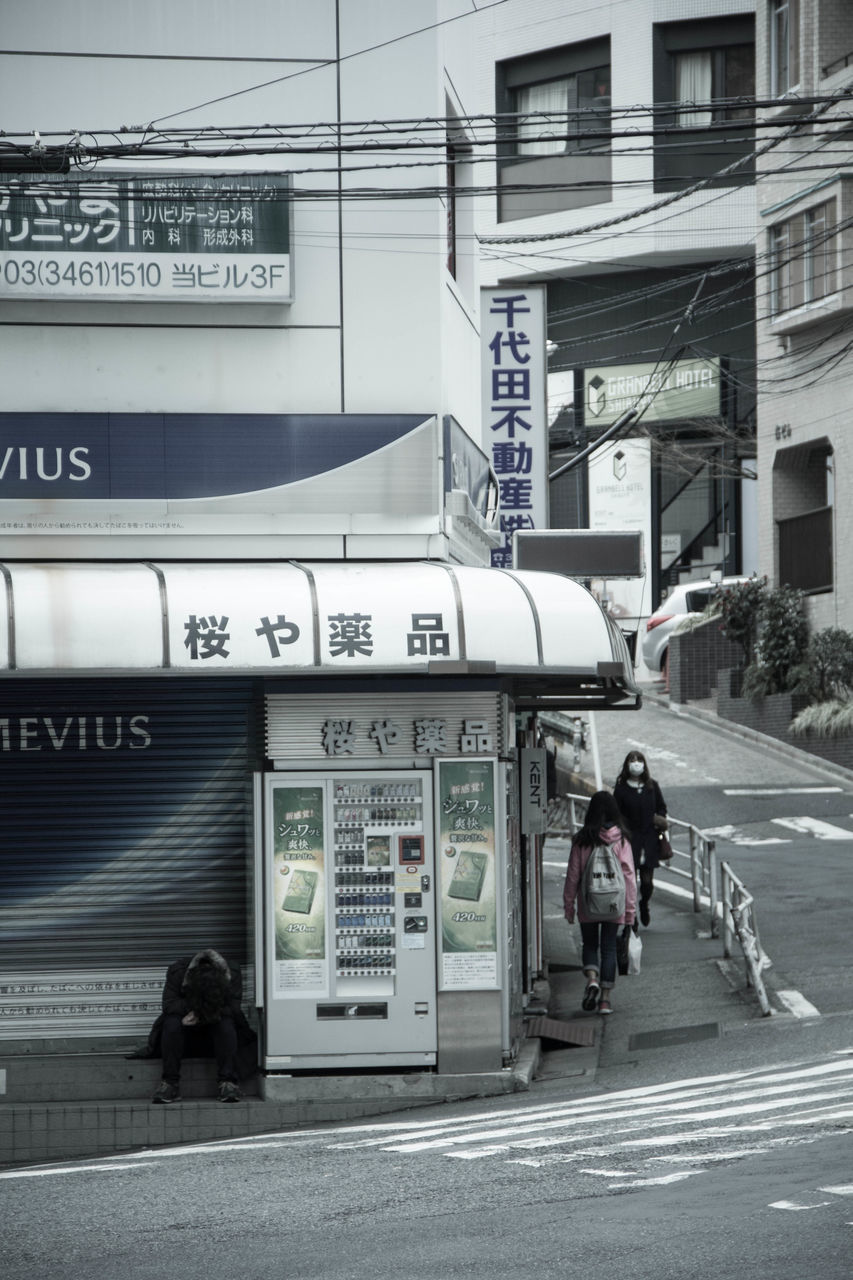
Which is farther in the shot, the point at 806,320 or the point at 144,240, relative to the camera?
the point at 806,320

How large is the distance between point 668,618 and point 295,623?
3117 centimetres

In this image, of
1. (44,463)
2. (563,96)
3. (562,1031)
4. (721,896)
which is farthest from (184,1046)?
(563,96)

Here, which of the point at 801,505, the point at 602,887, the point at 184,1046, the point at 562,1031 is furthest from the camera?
the point at 801,505

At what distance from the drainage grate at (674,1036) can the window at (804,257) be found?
2196 cm

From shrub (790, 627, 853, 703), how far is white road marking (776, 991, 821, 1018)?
17.9 m

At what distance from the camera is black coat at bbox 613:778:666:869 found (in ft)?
58.6

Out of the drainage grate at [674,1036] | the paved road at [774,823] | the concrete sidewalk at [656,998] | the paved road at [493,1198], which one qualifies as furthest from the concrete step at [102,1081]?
the paved road at [774,823]

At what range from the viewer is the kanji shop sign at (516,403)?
55.5ft

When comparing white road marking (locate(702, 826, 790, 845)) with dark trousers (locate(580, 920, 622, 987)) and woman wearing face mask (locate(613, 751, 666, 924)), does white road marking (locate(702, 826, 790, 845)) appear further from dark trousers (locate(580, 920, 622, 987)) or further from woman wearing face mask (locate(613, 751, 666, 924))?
dark trousers (locate(580, 920, 622, 987))

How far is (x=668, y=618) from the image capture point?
138 ft

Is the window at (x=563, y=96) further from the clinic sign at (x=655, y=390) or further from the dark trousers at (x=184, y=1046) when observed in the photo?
the dark trousers at (x=184, y=1046)

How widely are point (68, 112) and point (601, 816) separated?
7.34 metres

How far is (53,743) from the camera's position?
41.2 feet

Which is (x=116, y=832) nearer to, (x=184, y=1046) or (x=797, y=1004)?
(x=184, y=1046)
